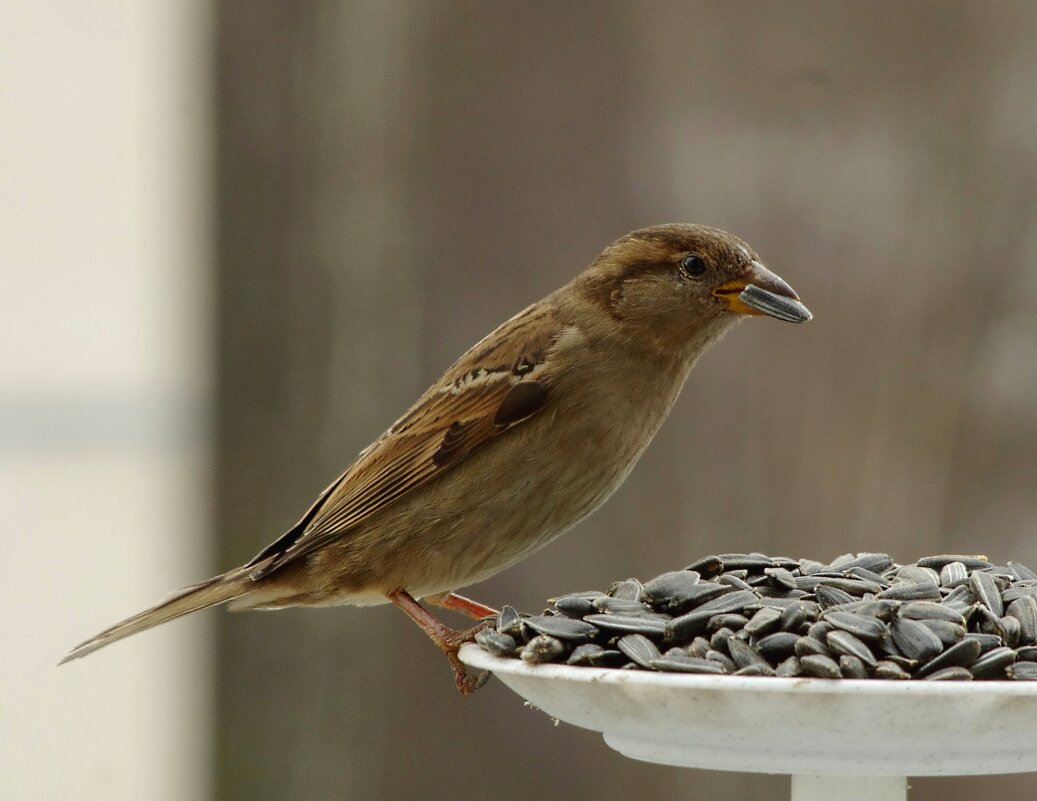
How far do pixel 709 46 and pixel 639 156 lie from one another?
38 cm

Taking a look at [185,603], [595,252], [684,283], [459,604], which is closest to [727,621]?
[684,283]

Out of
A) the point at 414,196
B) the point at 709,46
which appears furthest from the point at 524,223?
the point at 709,46

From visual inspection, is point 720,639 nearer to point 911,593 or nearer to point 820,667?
point 820,667

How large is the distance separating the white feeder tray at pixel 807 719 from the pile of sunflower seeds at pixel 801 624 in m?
0.07

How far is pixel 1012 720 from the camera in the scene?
2.03 m

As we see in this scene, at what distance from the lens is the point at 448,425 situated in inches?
138

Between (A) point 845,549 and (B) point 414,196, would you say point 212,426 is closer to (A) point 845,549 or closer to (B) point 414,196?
(B) point 414,196

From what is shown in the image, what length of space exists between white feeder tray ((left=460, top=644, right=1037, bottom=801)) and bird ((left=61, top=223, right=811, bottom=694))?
0.95 m

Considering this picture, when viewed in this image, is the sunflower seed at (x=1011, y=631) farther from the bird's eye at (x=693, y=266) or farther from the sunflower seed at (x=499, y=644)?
the bird's eye at (x=693, y=266)

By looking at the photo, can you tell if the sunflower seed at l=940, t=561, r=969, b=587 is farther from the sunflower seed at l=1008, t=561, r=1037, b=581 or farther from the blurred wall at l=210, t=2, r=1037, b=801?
the blurred wall at l=210, t=2, r=1037, b=801

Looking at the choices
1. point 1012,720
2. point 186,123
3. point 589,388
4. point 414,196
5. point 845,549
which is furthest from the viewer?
point 186,123

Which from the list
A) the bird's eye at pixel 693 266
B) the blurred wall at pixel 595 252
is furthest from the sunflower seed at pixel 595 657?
the blurred wall at pixel 595 252

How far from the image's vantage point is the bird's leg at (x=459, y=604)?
3.74 meters

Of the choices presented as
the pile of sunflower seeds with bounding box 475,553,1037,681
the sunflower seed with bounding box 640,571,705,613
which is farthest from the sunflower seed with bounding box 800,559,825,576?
the sunflower seed with bounding box 640,571,705,613
